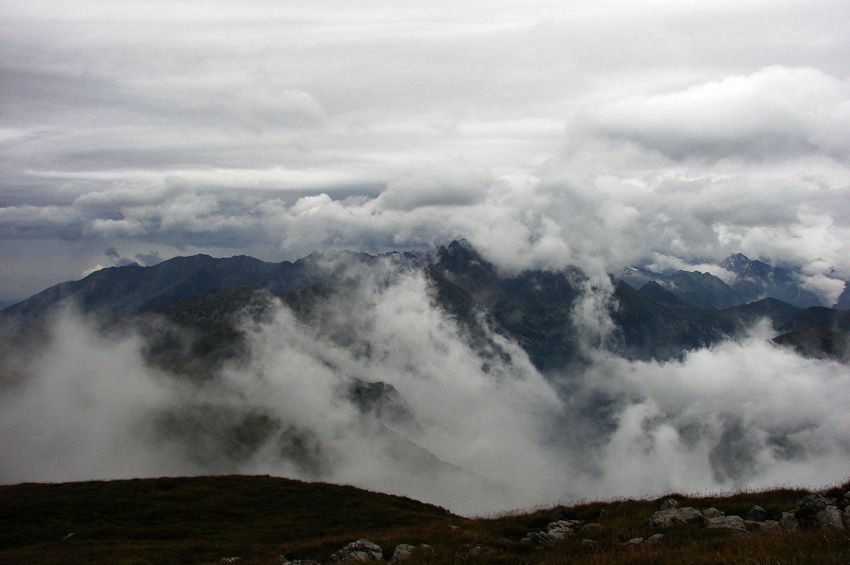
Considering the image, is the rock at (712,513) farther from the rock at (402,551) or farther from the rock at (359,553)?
the rock at (359,553)

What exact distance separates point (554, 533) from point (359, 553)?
1138 centimetres

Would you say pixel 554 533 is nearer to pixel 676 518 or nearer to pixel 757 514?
pixel 676 518

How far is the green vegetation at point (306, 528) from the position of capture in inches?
687

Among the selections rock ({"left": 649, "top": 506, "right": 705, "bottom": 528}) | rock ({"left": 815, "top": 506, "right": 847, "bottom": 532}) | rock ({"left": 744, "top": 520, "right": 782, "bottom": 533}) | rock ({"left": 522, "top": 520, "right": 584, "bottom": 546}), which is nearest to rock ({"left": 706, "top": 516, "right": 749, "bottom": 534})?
rock ({"left": 744, "top": 520, "right": 782, "bottom": 533})

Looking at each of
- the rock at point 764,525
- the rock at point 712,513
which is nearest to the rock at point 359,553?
the rock at point 712,513

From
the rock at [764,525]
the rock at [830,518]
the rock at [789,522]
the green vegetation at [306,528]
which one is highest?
the rock at [830,518]

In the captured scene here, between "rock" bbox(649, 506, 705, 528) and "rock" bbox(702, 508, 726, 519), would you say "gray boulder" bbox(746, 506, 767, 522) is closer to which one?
"rock" bbox(702, 508, 726, 519)

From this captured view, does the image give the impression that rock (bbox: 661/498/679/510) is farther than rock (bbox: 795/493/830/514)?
Yes

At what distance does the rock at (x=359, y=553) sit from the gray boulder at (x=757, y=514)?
20325mm

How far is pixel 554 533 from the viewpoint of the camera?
26.4m

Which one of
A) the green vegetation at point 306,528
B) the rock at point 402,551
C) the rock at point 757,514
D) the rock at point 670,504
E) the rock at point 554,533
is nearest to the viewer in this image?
the green vegetation at point 306,528

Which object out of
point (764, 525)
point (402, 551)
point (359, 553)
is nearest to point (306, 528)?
point (359, 553)

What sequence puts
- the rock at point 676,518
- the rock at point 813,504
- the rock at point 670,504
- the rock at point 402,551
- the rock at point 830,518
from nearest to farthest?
the rock at point 830,518 < the rock at point 813,504 < the rock at point 676,518 < the rock at point 402,551 < the rock at point 670,504

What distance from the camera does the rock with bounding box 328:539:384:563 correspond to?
27.2m
